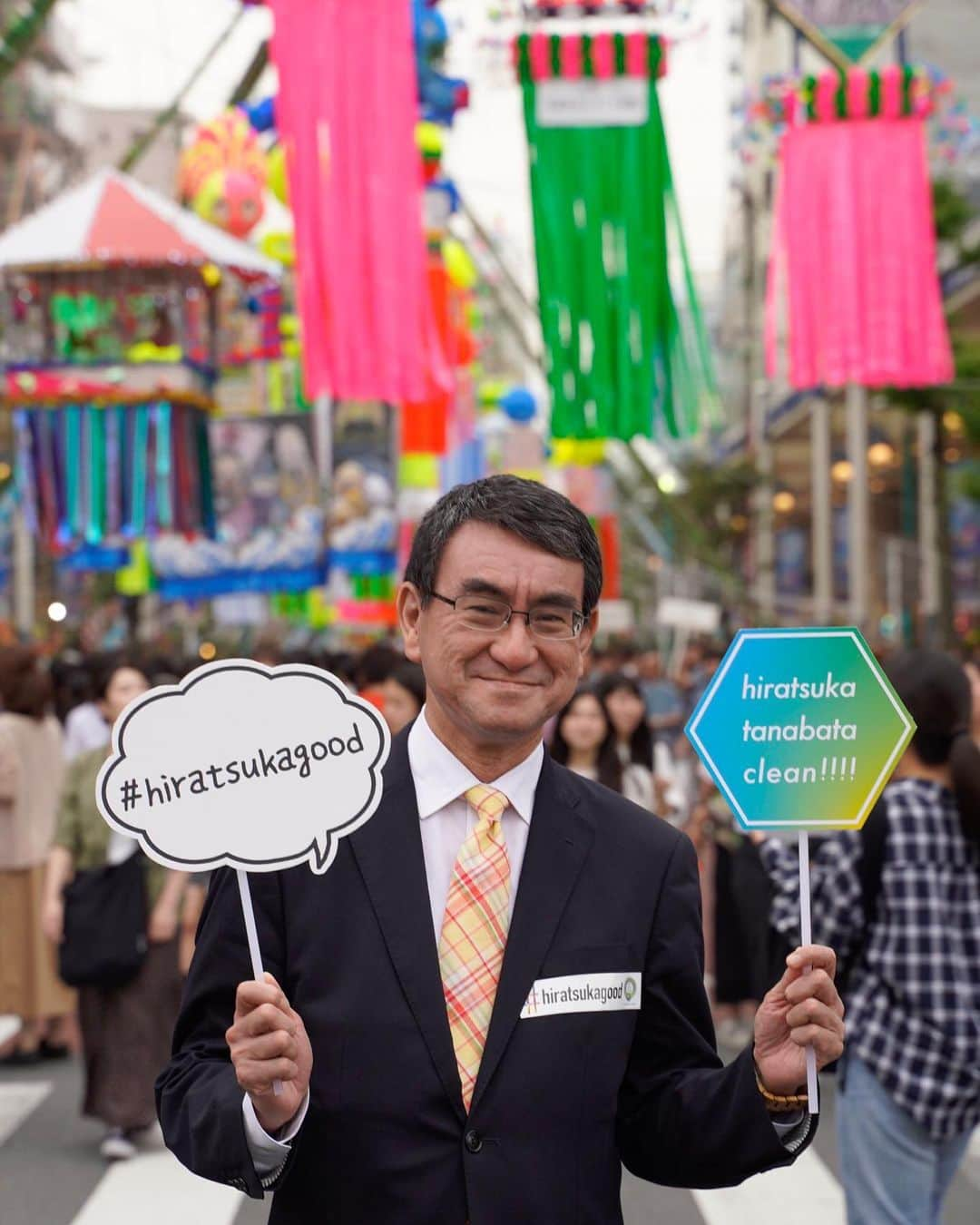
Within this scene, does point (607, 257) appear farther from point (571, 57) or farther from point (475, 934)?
point (475, 934)

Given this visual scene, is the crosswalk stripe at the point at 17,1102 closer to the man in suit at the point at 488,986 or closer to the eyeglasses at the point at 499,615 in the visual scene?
the man in suit at the point at 488,986

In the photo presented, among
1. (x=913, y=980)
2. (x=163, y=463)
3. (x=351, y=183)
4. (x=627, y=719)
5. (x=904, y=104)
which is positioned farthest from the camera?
(x=163, y=463)

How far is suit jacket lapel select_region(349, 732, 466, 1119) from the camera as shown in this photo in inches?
104

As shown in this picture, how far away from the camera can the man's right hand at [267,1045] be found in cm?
245

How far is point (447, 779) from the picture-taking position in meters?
2.83

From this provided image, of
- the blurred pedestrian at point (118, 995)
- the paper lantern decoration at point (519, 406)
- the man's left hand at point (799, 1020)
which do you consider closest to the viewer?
the man's left hand at point (799, 1020)

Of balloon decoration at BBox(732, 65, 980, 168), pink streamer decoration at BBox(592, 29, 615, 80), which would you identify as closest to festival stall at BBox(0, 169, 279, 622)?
pink streamer decoration at BBox(592, 29, 615, 80)

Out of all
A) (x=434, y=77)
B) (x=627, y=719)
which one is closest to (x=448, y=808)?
(x=627, y=719)

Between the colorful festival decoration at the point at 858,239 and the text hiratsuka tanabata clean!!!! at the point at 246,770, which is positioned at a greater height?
the colorful festival decoration at the point at 858,239

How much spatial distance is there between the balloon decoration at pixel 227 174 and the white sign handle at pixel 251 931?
17.6 meters

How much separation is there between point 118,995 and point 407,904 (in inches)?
195

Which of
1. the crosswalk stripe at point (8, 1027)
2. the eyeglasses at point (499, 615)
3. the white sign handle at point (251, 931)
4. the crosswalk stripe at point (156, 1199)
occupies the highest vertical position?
the eyeglasses at point (499, 615)

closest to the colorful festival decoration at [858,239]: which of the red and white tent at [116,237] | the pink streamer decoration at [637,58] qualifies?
the pink streamer decoration at [637,58]

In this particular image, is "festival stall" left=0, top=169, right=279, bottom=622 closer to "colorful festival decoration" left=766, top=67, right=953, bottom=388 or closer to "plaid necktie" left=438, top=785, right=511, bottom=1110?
"colorful festival decoration" left=766, top=67, right=953, bottom=388
